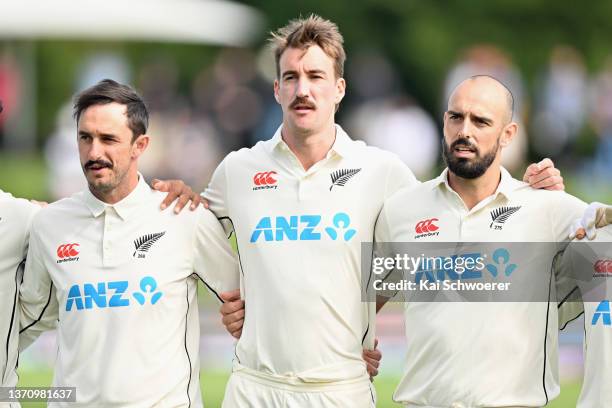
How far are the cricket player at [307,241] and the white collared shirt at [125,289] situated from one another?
0.87 feet

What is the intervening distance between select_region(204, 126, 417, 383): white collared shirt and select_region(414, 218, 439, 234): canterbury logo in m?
0.29

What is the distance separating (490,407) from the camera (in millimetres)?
7168

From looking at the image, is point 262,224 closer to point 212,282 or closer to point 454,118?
point 212,282

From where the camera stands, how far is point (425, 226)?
24.8ft

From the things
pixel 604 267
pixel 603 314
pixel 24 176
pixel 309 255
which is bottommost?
pixel 603 314

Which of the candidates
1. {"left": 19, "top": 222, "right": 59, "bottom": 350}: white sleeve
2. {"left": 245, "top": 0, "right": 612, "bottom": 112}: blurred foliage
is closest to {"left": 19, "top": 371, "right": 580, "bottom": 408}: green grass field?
{"left": 19, "top": 222, "right": 59, "bottom": 350}: white sleeve

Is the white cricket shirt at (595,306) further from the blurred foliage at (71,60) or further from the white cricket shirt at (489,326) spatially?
the blurred foliage at (71,60)

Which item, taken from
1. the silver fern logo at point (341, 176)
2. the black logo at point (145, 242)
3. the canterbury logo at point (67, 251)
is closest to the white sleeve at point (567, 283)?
the silver fern logo at point (341, 176)

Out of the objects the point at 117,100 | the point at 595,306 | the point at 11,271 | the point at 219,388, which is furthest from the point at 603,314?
the point at 219,388

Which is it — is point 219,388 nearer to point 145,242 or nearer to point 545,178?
point 145,242

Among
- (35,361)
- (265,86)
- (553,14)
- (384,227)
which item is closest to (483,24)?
(553,14)

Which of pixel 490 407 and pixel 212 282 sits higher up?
pixel 212 282

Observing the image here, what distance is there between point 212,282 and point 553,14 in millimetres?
23814

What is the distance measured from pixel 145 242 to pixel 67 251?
1.36ft
